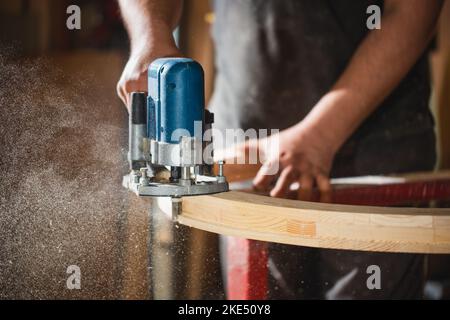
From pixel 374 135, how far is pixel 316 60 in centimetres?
24

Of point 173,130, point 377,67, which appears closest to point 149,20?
point 173,130

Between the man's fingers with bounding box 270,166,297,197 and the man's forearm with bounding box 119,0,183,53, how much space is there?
330 millimetres

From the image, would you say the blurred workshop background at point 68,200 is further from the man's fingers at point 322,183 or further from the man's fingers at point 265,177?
the man's fingers at point 322,183

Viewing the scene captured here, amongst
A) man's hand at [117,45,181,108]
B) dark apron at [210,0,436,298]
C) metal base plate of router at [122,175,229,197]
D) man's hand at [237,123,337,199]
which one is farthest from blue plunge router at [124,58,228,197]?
dark apron at [210,0,436,298]

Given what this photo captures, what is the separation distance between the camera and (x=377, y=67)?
56.0 inches

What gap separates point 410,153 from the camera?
67.2 inches

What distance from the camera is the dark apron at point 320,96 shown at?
65.8 inches

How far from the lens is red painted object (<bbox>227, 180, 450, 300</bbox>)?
1.36 meters

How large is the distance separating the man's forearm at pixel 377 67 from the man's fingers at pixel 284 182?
0.12m

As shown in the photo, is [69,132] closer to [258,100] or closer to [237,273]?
[237,273]

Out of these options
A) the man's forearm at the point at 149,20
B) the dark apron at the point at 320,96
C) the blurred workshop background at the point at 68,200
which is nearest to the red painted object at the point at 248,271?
the blurred workshop background at the point at 68,200

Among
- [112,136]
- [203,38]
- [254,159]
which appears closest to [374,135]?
[254,159]

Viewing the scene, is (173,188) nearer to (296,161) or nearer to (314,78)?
(296,161)

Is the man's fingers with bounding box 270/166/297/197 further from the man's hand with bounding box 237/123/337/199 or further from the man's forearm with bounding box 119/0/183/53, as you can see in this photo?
the man's forearm with bounding box 119/0/183/53
